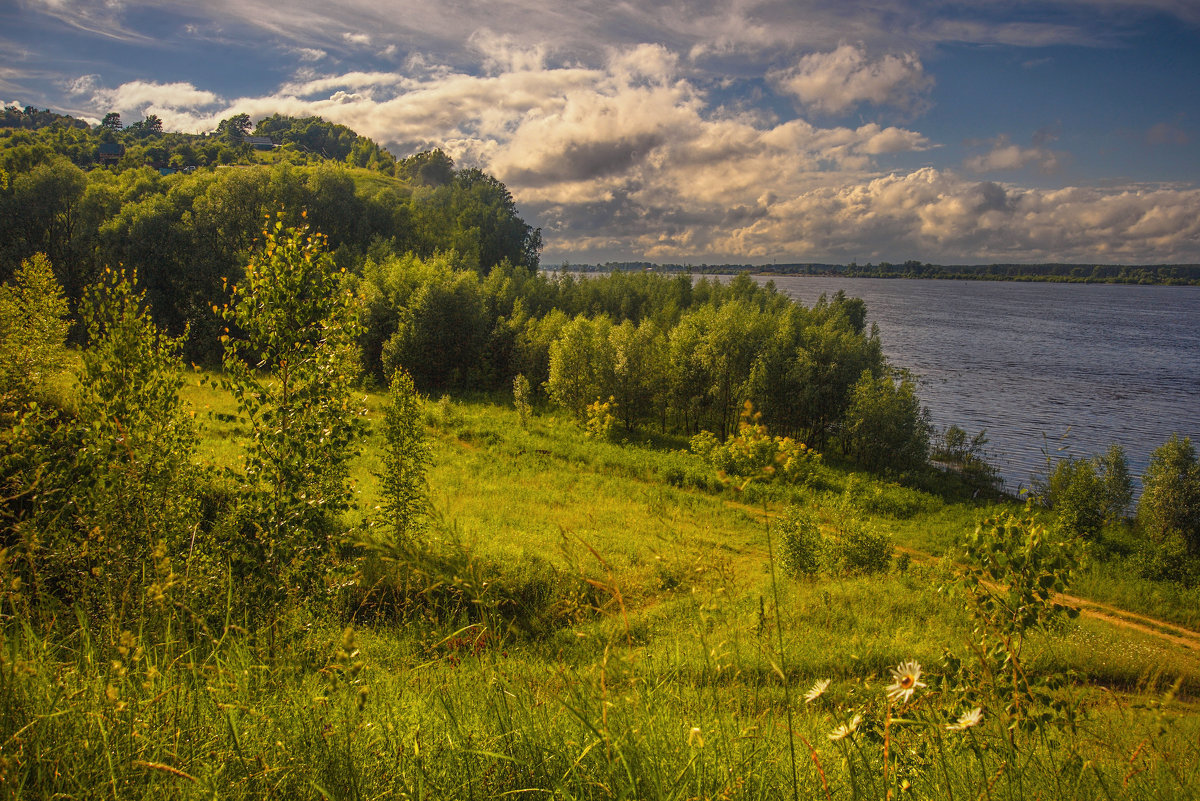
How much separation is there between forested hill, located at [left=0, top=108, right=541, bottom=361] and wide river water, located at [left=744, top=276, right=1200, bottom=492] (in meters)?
57.4

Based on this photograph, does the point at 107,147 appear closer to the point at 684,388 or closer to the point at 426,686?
the point at 684,388

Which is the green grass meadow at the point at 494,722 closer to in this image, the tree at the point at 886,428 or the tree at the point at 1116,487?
the tree at the point at 1116,487

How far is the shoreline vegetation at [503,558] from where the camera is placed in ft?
7.82

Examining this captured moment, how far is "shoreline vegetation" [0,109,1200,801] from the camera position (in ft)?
7.82

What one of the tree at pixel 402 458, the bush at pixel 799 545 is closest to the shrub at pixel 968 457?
the bush at pixel 799 545

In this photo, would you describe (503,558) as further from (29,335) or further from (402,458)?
(29,335)

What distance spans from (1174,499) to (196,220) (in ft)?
248

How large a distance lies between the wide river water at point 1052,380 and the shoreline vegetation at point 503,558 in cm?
998

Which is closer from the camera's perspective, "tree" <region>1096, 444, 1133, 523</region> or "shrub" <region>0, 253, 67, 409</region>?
"shrub" <region>0, 253, 67, 409</region>

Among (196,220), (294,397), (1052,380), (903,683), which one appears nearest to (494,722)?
(903,683)

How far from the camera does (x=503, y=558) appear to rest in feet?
49.9

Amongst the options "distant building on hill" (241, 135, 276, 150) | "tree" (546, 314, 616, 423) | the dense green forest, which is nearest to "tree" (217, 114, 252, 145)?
"distant building on hill" (241, 135, 276, 150)

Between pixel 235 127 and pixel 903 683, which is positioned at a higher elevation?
pixel 235 127

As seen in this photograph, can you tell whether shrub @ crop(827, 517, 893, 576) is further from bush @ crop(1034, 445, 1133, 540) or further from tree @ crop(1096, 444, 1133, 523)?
tree @ crop(1096, 444, 1133, 523)
